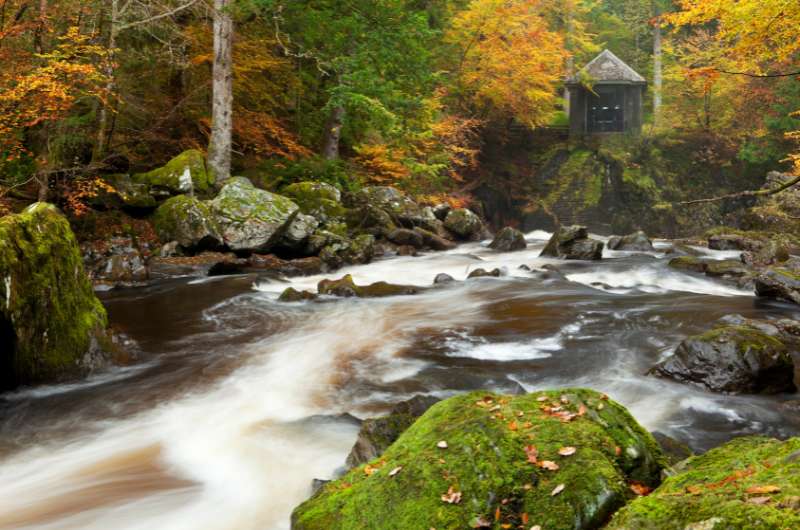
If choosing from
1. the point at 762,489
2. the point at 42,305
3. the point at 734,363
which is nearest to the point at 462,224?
the point at 734,363

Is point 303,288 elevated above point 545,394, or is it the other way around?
point 545,394

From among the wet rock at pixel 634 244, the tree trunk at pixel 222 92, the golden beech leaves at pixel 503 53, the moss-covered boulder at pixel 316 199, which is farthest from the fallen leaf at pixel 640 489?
the golden beech leaves at pixel 503 53

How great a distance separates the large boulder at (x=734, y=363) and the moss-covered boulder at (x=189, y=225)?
10021 millimetres

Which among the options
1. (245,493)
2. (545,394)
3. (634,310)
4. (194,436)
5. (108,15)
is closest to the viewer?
(545,394)

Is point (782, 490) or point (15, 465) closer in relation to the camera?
point (782, 490)

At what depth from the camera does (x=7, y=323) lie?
6.12 metres

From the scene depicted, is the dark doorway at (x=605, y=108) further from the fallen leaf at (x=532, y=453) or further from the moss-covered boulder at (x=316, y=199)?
the fallen leaf at (x=532, y=453)

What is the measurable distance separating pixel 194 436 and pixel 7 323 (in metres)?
2.41

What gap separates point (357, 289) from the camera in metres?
11.2

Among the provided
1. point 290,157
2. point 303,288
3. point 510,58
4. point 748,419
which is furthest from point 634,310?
point 510,58

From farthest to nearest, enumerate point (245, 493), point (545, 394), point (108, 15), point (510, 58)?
point (510, 58) < point (108, 15) < point (245, 493) < point (545, 394)

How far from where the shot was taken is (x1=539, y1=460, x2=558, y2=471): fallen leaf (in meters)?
2.88

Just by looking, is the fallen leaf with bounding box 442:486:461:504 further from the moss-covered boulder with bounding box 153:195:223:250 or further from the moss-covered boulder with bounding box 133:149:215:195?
the moss-covered boulder with bounding box 133:149:215:195

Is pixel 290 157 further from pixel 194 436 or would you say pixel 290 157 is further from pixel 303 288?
pixel 194 436
